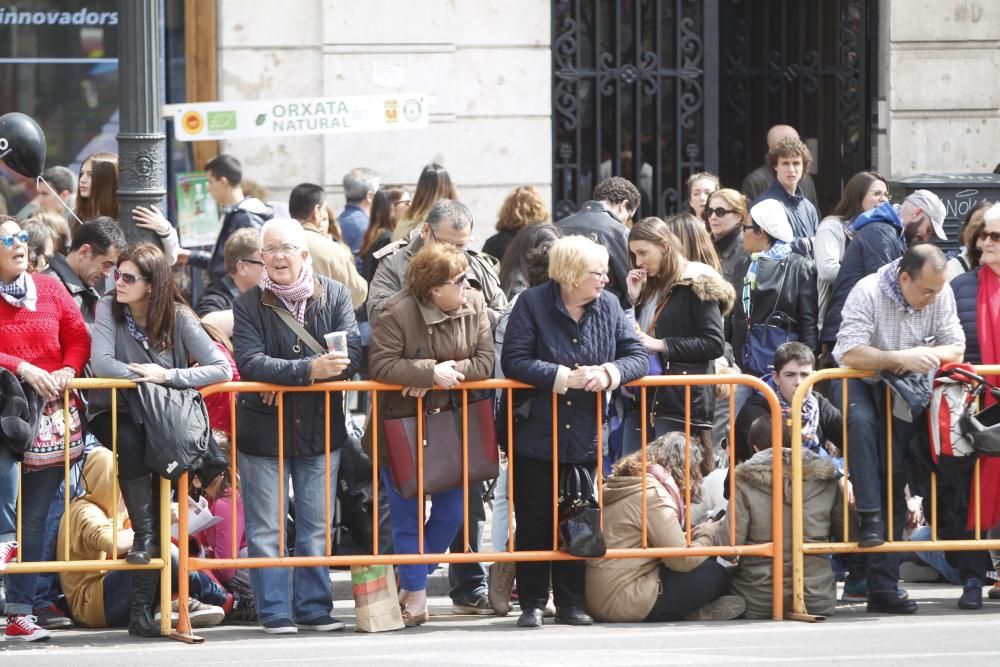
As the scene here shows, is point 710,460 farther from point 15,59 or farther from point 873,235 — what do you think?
point 15,59

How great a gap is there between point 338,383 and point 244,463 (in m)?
0.58

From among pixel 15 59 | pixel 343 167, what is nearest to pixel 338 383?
pixel 343 167

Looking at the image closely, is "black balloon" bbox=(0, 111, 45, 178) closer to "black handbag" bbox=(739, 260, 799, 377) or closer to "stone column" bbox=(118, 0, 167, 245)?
"stone column" bbox=(118, 0, 167, 245)

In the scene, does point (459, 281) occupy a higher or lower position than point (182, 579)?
higher

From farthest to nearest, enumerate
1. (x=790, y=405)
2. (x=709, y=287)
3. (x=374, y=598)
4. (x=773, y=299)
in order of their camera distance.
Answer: (x=773, y=299)
(x=709, y=287)
(x=790, y=405)
(x=374, y=598)

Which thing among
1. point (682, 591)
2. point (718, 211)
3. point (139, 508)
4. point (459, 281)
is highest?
point (718, 211)

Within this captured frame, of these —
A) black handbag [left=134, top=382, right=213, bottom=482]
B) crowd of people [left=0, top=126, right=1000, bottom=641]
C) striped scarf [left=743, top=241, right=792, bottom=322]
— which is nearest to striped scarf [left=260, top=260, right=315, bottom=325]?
crowd of people [left=0, top=126, right=1000, bottom=641]

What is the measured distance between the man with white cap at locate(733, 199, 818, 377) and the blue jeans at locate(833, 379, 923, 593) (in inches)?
65.7

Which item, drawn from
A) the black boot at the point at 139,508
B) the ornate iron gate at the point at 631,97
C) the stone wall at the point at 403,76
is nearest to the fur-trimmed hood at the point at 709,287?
the black boot at the point at 139,508

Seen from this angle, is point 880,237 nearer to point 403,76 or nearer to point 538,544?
point 538,544

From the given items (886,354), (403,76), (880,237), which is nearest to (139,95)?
(886,354)

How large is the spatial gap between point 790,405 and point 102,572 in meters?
3.43

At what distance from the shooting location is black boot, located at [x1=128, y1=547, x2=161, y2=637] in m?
8.27

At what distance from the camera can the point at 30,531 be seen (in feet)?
27.2
